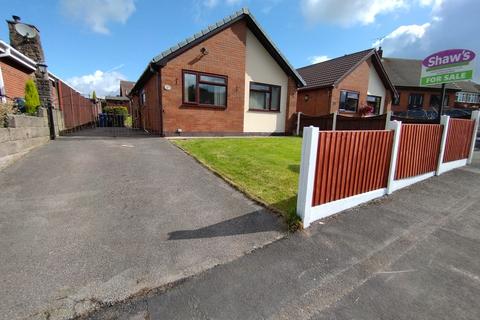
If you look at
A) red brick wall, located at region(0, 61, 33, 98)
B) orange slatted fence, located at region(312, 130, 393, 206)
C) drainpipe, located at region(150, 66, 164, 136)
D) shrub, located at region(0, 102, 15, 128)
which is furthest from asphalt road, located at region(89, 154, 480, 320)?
red brick wall, located at region(0, 61, 33, 98)

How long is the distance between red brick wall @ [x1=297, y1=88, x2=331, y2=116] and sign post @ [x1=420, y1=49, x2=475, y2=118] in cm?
976

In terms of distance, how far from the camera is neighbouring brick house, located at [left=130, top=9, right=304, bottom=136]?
37.4 feet

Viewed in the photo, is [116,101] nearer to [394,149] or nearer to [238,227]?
[238,227]

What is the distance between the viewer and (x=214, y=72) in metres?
12.3

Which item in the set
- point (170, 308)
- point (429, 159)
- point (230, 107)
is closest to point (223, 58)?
point (230, 107)

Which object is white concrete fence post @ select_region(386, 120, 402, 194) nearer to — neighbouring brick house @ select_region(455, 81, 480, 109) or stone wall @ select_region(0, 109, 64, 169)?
stone wall @ select_region(0, 109, 64, 169)

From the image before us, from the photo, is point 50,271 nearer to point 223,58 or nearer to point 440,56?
point 440,56

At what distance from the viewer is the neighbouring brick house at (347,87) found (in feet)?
57.8

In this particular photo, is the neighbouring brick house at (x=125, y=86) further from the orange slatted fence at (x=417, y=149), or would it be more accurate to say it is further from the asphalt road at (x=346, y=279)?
the asphalt road at (x=346, y=279)

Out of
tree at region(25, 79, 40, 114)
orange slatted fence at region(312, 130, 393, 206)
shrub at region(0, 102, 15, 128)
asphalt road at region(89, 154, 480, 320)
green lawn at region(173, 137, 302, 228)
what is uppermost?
tree at region(25, 79, 40, 114)

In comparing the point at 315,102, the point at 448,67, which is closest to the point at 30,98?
the point at 448,67

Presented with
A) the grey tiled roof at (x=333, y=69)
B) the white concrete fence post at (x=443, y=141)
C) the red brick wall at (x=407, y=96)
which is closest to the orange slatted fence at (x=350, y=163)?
the white concrete fence post at (x=443, y=141)

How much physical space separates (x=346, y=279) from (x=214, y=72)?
452 inches

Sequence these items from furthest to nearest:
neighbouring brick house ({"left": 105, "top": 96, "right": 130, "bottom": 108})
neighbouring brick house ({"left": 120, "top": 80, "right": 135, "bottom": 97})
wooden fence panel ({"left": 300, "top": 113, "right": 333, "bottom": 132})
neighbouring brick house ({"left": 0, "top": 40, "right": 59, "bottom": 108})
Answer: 1. neighbouring brick house ({"left": 120, "top": 80, "right": 135, "bottom": 97})
2. neighbouring brick house ({"left": 105, "top": 96, "right": 130, "bottom": 108})
3. wooden fence panel ({"left": 300, "top": 113, "right": 333, "bottom": 132})
4. neighbouring brick house ({"left": 0, "top": 40, "right": 59, "bottom": 108})
